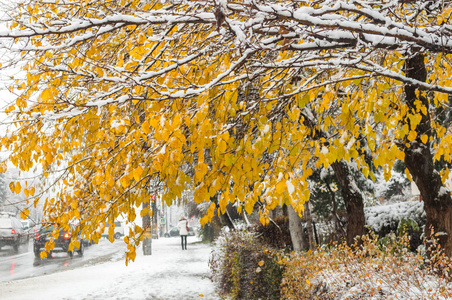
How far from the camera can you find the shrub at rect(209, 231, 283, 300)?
294 inches

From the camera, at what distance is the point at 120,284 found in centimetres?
985

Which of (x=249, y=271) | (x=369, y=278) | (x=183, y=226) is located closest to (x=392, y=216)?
(x=249, y=271)

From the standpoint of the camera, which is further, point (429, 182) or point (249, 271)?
point (249, 271)

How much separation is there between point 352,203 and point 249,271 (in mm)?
2475

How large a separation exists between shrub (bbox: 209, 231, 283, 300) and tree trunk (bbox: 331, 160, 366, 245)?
5.12 feet

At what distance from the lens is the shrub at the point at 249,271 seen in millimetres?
7461

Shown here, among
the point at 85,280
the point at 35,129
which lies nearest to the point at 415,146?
the point at 35,129

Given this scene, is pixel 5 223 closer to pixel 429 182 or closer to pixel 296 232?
pixel 296 232

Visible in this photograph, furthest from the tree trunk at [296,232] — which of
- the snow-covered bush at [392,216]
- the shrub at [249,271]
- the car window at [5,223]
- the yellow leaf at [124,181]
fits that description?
the car window at [5,223]

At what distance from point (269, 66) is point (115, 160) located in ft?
5.33

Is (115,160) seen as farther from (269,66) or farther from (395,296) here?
(395,296)

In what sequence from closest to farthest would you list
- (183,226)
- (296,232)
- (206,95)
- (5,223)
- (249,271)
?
(206,95)
(249,271)
(296,232)
(5,223)
(183,226)

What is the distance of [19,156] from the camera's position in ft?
11.7

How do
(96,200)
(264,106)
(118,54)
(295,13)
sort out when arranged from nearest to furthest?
(295,13)
(96,200)
(264,106)
(118,54)
